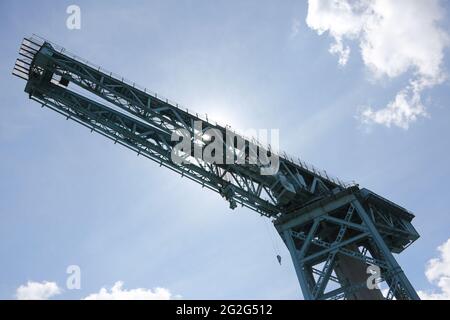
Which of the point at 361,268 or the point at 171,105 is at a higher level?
the point at 171,105

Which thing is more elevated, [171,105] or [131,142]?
[171,105]

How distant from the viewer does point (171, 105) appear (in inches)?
888

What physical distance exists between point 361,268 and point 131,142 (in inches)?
537
